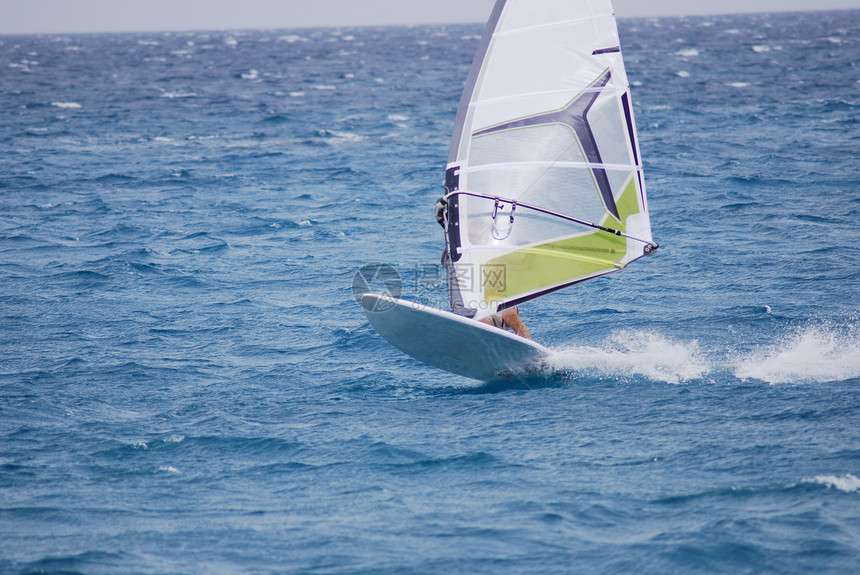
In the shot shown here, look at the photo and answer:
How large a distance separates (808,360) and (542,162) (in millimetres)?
4220

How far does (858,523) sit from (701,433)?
6.33ft

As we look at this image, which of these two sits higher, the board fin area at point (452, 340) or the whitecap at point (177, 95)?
the whitecap at point (177, 95)

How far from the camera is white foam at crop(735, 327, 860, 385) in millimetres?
10164

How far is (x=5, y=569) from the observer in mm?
6965

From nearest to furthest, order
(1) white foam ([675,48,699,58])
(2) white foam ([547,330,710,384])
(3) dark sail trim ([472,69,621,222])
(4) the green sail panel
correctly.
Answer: (3) dark sail trim ([472,69,621,222]), (4) the green sail panel, (2) white foam ([547,330,710,384]), (1) white foam ([675,48,699,58])

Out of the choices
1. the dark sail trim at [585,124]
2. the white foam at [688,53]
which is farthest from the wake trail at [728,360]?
the white foam at [688,53]

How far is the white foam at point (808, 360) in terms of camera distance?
400 inches

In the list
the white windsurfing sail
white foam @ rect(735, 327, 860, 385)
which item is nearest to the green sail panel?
the white windsurfing sail

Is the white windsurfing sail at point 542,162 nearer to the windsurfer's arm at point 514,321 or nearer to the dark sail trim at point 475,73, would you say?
the dark sail trim at point 475,73

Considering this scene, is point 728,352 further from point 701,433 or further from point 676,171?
point 676,171

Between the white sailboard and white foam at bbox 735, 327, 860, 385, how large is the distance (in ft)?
7.23

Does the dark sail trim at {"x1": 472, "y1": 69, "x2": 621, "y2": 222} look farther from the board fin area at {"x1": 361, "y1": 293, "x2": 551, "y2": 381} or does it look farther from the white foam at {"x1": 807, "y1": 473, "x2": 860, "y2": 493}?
the white foam at {"x1": 807, "y1": 473, "x2": 860, "y2": 493}

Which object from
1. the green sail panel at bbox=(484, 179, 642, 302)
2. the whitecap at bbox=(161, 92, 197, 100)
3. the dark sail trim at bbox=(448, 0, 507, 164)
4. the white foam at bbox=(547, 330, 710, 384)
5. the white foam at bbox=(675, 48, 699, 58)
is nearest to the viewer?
the dark sail trim at bbox=(448, 0, 507, 164)

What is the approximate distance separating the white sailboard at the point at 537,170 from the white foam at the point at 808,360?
220 cm
